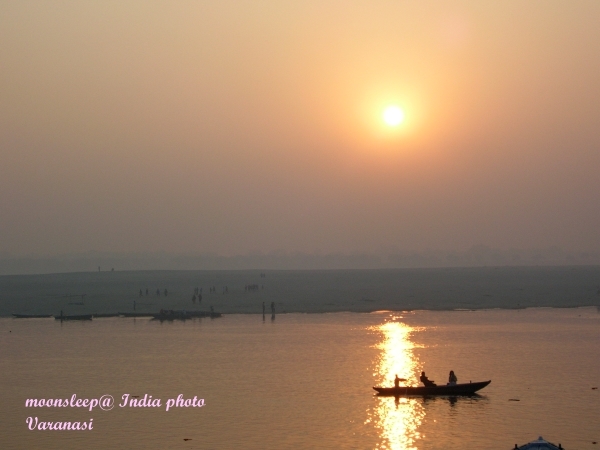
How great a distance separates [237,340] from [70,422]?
1154 inches

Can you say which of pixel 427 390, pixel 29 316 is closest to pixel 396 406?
pixel 427 390

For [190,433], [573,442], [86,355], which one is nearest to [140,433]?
[190,433]

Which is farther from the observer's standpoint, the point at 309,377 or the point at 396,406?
the point at 309,377

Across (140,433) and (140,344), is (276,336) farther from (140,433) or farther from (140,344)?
(140,433)

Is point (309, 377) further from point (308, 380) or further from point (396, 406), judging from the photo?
point (396, 406)

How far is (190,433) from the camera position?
3228 cm

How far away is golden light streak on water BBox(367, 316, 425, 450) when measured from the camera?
1219 inches

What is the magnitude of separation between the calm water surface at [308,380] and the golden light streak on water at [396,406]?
0.11m

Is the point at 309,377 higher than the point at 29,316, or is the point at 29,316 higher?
the point at 29,316

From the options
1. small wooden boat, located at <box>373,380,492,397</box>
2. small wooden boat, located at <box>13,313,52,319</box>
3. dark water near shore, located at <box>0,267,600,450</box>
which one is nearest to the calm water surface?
dark water near shore, located at <box>0,267,600,450</box>

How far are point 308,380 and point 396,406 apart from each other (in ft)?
26.1

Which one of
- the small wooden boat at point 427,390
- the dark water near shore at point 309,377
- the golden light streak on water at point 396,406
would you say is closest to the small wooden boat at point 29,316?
the dark water near shore at point 309,377

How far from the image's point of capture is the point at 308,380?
44156mm

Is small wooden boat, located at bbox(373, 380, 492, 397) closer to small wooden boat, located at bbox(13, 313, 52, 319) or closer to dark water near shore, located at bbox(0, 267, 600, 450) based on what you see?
dark water near shore, located at bbox(0, 267, 600, 450)
